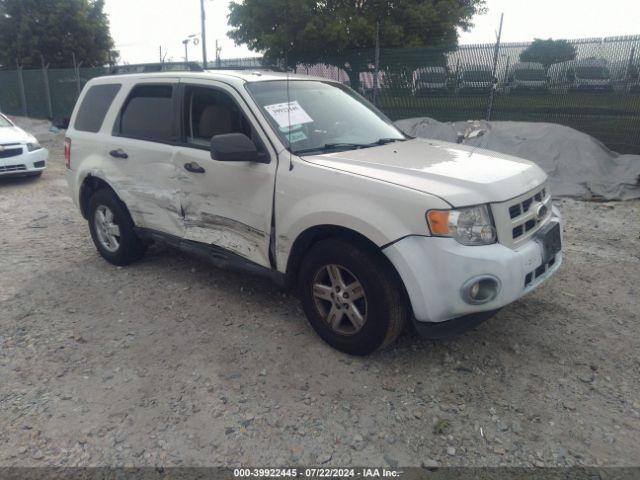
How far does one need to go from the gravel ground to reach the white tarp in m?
3.31

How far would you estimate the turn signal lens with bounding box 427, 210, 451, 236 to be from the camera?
2.72 meters

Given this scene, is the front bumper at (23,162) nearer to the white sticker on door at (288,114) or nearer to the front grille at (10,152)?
the front grille at (10,152)

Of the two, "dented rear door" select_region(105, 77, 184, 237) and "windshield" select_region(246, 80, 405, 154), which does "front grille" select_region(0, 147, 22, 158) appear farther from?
"windshield" select_region(246, 80, 405, 154)

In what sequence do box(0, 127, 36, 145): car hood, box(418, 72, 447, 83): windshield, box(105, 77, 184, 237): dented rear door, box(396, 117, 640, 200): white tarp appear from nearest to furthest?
box(105, 77, 184, 237): dented rear door, box(396, 117, 640, 200): white tarp, box(0, 127, 36, 145): car hood, box(418, 72, 447, 83): windshield

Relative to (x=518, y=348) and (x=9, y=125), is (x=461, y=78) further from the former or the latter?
(x=9, y=125)

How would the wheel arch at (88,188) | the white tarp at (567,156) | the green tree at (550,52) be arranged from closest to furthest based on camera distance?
the wheel arch at (88,188), the white tarp at (567,156), the green tree at (550,52)

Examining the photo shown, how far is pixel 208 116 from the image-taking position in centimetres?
393

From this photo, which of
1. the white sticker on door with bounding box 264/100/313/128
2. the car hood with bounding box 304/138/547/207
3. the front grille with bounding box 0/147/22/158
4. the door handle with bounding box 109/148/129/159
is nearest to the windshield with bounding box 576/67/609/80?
the car hood with bounding box 304/138/547/207

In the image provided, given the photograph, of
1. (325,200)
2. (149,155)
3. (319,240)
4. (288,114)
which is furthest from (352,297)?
(149,155)

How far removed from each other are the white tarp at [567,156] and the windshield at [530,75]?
148 centimetres

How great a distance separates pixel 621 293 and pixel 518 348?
147 cm

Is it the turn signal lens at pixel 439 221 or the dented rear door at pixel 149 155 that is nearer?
the turn signal lens at pixel 439 221

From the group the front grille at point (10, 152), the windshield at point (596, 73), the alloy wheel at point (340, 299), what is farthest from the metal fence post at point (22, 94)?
the alloy wheel at point (340, 299)

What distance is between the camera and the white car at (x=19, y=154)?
888 centimetres
